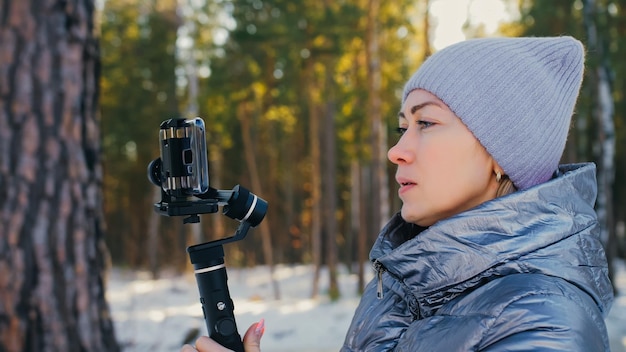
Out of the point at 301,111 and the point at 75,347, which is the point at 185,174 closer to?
the point at 75,347

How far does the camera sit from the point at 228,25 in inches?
614

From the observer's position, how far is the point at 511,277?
1238mm

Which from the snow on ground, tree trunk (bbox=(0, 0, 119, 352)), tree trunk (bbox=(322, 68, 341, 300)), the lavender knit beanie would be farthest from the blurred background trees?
the lavender knit beanie

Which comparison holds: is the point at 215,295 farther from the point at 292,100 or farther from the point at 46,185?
the point at 292,100

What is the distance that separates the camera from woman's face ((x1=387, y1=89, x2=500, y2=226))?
4.66 ft

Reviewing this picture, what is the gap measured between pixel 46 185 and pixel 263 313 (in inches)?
345

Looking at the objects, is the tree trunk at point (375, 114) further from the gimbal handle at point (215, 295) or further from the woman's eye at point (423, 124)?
the gimbal handle at point (215, 295)

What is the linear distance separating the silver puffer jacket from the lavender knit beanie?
0.35 ft

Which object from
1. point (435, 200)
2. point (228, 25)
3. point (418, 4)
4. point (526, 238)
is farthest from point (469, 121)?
point (418, 4)

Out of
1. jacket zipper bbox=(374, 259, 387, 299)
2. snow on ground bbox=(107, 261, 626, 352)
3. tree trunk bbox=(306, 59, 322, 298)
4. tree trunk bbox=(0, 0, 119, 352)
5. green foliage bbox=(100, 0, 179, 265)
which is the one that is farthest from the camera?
green foliage bbox=(100, 0, 179, 265)

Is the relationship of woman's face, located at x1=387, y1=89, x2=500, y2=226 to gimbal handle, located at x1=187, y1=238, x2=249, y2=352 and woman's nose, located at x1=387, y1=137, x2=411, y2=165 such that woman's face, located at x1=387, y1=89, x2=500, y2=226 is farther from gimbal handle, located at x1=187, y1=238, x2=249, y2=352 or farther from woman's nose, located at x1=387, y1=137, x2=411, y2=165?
gimbal handle, located at x1=187, y1=238, x2=249, y2=352

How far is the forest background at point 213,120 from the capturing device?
3.07m

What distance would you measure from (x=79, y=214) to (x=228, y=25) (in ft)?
42.6

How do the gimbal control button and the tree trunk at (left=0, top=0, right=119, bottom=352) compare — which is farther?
the tree trunk at (left=0, top=0, right=119, bottom=352)
